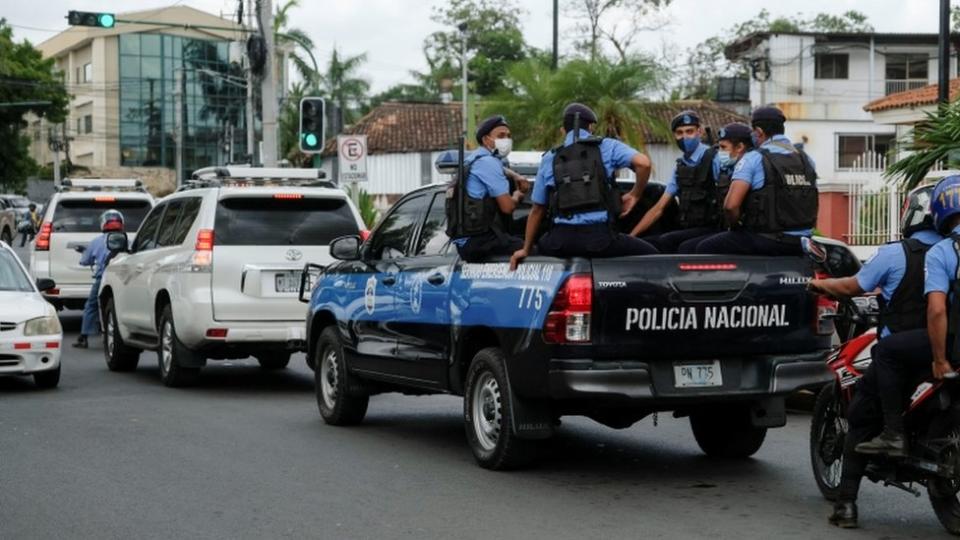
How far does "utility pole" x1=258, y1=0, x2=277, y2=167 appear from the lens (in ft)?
82.0

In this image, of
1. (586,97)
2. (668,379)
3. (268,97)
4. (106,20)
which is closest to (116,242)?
(668,379)

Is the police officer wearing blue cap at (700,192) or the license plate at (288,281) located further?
the license plate at (288,281)

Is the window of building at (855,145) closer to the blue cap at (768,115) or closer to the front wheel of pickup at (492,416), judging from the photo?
the blue cap at (768,115)

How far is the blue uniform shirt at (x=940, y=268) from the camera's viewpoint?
A: 7.02 metres

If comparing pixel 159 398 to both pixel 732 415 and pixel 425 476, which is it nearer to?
pixel 425 476

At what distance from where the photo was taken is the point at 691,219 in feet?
33.2

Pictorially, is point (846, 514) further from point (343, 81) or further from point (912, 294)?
point (343, 81)

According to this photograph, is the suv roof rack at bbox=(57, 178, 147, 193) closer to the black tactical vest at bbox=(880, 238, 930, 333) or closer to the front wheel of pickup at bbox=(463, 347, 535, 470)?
the front wheel of pickup at bbox=(463, 347, 535, 470)

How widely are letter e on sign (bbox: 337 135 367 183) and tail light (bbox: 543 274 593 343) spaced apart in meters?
14.7

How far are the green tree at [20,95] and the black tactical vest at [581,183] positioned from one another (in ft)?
210

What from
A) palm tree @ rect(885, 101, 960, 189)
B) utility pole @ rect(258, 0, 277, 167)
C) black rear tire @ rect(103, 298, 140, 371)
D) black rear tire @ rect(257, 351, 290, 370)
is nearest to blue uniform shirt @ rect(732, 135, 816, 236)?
palm tree @ rect(885, 101, 960, 189)

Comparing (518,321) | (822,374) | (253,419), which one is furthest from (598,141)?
(253,419)

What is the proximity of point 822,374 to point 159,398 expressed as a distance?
683 centimetres

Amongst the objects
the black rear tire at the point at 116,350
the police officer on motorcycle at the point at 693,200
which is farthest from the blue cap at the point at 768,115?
the black rear tire at the point at 116,350
